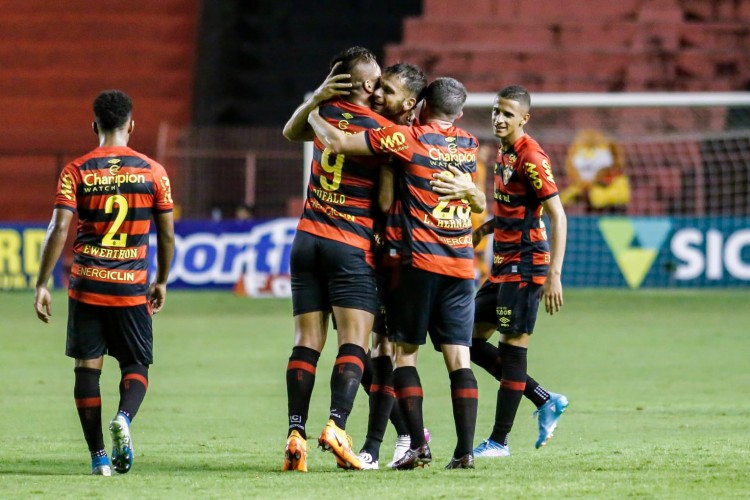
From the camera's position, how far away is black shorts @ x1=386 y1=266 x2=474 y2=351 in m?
6.61

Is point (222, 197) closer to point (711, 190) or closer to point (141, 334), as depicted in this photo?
point (711, 190)

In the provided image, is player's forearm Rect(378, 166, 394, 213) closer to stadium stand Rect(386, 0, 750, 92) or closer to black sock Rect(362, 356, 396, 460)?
black sock Rect(362, 356, 396, 460)

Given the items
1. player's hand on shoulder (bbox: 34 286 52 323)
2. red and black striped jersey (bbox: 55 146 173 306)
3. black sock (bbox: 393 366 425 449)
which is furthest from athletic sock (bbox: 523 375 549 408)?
player's hand on shoulder (bbox: 34 286 52 323)

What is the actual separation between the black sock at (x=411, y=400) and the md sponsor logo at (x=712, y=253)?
14.4 metres

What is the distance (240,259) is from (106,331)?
47.9ft

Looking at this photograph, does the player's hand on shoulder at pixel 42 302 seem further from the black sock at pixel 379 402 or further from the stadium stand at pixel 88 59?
the stadium stand at pixel 88 59

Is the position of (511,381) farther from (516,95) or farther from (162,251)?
(162,251)

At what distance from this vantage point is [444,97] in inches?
261

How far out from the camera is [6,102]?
27734 mm

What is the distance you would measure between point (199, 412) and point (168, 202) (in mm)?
2704

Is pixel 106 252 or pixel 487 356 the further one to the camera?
pixel 487 356

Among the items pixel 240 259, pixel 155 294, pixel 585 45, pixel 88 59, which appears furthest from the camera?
pixel 88 59

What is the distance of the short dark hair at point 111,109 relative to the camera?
659 cm

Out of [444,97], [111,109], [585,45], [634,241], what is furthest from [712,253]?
[111,109]
